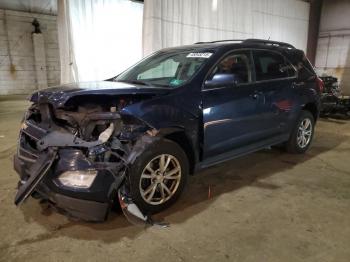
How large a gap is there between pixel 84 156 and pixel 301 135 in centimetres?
344

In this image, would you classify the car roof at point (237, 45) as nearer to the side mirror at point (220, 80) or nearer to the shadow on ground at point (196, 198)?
the side mirror at point (220, 80)

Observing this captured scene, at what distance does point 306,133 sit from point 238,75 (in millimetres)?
1934

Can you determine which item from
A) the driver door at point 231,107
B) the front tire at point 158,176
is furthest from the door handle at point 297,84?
the front tire at point 158,176

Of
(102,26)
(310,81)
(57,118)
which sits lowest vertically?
(57,118)

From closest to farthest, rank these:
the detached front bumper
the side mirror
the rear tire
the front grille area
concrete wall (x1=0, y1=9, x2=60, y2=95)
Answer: the detached front bumper
the front grille area
the side mirror
the rear tire
concrete wall (x1=0, y1=9, x2=60, y2=95)

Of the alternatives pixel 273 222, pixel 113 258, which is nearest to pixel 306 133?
pixel 273 222

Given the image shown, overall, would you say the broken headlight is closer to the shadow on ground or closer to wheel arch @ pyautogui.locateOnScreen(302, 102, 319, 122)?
the shadow on ground

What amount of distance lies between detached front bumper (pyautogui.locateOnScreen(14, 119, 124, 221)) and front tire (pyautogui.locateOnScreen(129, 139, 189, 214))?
0.59 ft

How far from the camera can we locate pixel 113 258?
7.49ft

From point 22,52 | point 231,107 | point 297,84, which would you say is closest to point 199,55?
point 231,107

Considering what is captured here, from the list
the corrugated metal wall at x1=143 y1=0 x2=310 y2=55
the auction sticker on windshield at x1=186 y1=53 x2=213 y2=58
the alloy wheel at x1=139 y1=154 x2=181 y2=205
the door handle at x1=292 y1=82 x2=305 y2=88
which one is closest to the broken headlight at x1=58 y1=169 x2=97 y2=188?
the alloy wheel at x1=139 y1=154 x2=181 y2=205

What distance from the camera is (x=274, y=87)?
3.93 metres

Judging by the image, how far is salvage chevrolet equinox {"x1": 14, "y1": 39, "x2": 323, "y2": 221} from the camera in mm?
2492

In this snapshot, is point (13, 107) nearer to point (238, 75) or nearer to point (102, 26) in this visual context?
point (102, 26)
